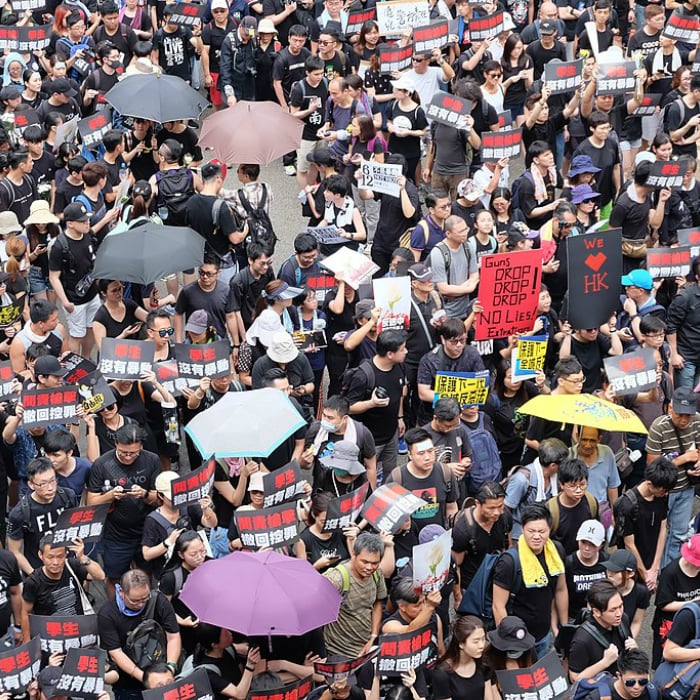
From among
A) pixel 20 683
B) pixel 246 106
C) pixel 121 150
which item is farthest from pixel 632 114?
pixel 20 683

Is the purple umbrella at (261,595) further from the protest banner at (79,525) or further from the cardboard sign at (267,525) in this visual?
the protest banner at (79,525)

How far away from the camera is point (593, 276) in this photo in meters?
11.8

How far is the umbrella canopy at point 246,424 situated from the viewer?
9.73 m

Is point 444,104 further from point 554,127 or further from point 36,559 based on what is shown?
point 36,559

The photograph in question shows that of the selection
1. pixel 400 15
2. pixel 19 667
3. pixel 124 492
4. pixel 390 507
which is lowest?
pixel 19 667

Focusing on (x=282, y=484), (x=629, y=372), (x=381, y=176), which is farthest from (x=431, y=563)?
(x=381, y=176)

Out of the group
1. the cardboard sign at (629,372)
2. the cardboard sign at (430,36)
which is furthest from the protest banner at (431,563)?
the cardboard sign at (430,36)

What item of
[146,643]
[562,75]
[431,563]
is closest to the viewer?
[146,643]

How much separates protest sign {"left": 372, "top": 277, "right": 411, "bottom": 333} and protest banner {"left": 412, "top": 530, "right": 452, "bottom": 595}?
271cm

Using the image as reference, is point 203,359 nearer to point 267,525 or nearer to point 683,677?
point 267,525

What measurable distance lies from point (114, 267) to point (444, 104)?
433 centimetres

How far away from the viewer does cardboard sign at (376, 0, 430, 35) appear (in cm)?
1658

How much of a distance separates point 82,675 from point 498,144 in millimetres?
7487

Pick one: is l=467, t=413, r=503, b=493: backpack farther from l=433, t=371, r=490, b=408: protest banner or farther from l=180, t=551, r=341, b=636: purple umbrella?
l=180, t=551, r=341, b=636: purple umbrella
